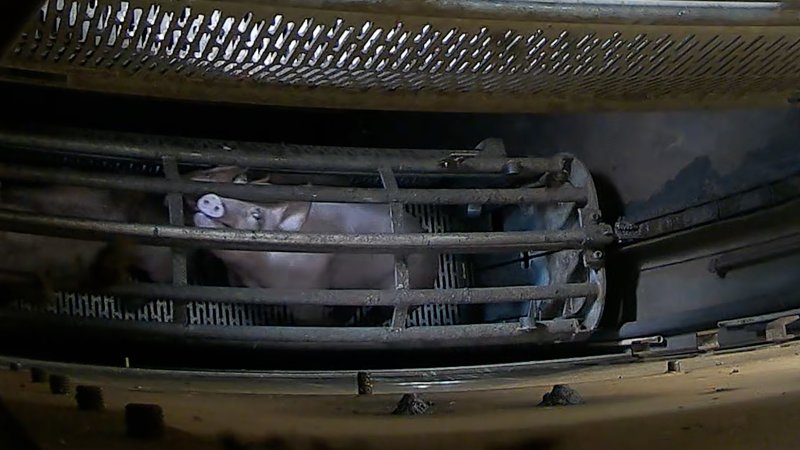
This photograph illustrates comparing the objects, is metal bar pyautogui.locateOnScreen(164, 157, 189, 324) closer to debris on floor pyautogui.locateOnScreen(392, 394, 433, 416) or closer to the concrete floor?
the concrete floor

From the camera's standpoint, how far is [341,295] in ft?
3.86

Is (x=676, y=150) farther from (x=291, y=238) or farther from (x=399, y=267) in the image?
(x=291, y=238)

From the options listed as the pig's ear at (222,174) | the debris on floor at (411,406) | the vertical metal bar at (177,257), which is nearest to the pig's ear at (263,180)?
the pig's ear at (222,174)

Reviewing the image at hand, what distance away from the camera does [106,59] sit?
936mm

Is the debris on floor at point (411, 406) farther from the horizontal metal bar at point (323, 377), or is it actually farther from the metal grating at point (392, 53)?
the metal grating at point (392, 53)

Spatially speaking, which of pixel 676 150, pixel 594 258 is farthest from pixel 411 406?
pixel 676 150

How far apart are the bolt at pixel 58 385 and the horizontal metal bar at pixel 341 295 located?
20cm

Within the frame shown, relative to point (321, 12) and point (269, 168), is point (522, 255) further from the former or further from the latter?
point (321, 12)

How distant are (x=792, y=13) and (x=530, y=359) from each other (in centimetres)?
74

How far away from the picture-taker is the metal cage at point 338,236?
1089mm

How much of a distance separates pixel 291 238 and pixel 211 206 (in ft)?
0.44

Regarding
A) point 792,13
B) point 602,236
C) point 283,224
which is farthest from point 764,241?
point 283,224

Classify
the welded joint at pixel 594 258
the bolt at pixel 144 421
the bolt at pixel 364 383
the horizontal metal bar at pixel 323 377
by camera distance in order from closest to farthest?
the bolt at pixel 144 421
the horizontal metal bar at pixel 323 377
the bolt at pixel 364 383
the welded joint at pixel 594 258

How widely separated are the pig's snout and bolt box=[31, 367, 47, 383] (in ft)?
1.12
